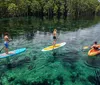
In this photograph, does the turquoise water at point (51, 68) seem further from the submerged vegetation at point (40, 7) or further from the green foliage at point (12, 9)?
the submerged vegetation at point (40, 7)

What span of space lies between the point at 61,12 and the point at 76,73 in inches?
4079

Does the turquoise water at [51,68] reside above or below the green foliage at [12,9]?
below

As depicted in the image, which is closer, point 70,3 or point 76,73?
point 76,73

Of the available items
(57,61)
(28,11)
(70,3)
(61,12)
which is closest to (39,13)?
(28,11)

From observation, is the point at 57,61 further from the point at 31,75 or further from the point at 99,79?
the point at 99,79

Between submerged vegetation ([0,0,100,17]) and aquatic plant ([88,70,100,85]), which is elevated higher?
submerged vegetation ([0,0,100,17])

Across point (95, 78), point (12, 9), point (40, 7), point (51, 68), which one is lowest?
point (95, 78)

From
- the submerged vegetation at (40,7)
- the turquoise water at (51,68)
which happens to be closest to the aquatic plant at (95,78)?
the turquoise water at (51,68)

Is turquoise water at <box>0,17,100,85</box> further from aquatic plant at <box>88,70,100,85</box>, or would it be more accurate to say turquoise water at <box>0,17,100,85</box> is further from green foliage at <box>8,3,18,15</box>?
green foliage at <box>8,3,18,15</box>

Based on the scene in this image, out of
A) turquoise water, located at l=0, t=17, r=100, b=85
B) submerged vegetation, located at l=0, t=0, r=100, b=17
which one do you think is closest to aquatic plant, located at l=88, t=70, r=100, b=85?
turquoise water, located at l=0, t=17, r=100, b=85

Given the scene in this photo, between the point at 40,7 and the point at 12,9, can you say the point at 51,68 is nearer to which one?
the point at 12,9

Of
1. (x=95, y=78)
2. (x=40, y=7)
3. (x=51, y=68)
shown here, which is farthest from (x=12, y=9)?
(x=95, y=78)

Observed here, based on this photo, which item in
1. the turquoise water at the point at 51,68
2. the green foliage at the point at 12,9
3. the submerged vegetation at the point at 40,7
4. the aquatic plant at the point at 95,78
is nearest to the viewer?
the aquatic plant at the point at 95,78

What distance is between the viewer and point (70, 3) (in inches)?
4510
